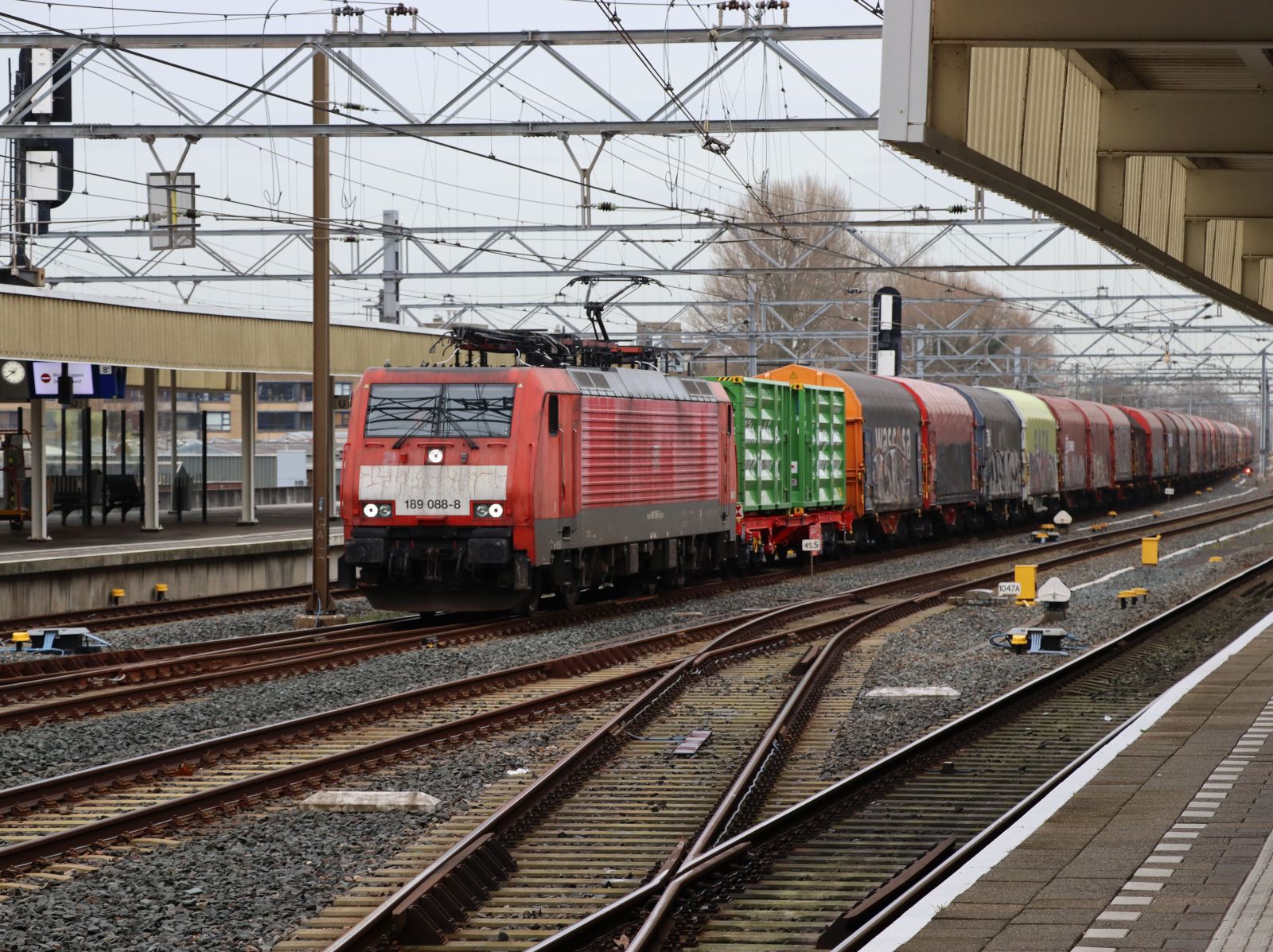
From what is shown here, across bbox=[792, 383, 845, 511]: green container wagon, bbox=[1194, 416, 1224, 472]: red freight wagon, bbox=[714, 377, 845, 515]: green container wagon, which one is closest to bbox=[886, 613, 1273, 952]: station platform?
bbox=[714, 377, 845, 515]: green container wagon

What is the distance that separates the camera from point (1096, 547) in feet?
107

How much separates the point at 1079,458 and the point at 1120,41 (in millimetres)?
39565

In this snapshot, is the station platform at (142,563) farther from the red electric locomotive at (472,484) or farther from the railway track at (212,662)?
the red electric locomotive at (472,484)

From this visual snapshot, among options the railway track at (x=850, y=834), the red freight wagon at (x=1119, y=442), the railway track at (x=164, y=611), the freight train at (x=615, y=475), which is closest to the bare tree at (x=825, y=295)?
the red freight wagon at (x=1119, y=442)

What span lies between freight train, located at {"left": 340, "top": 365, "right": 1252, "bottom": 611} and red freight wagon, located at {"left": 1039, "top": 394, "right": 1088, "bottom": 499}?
8.71 m

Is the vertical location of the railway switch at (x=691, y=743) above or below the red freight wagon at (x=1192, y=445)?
below

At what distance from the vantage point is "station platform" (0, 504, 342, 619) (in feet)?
69.0

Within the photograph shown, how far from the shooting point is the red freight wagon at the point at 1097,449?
46875 mm

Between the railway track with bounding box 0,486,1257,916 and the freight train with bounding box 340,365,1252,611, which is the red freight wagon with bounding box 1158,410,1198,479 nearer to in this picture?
the freight train with bounding box 340,365,1252,611

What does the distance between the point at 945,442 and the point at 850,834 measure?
86.4 feet

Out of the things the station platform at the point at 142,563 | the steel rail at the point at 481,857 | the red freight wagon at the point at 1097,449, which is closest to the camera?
the steel rail at the point at 481,857

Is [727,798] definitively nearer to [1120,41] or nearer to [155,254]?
[1120,41]

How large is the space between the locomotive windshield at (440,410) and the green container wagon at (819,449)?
10.3m

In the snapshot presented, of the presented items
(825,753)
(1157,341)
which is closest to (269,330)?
(825,753)
